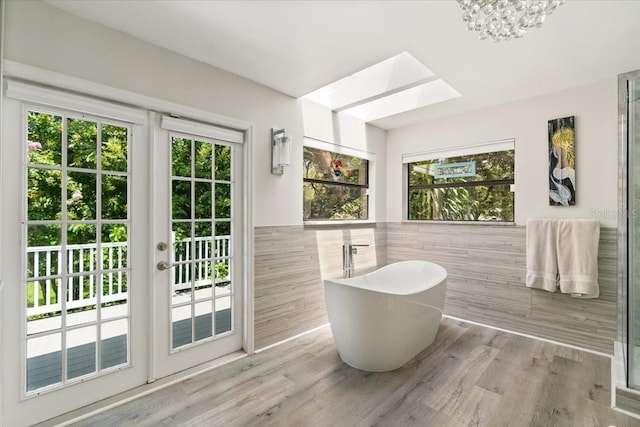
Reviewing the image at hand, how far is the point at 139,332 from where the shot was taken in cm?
215

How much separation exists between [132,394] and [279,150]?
217 cm

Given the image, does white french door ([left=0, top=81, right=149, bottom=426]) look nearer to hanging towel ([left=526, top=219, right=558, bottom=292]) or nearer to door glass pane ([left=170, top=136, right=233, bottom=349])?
door glass pane ([left=170, top=136, right=233, bottom=349])

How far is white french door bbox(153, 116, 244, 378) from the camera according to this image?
89.4 inches

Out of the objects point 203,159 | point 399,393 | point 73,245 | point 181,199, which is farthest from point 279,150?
point 399,393

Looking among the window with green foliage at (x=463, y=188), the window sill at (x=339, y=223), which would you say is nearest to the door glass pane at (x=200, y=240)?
the window sill at (x=339, y=223)

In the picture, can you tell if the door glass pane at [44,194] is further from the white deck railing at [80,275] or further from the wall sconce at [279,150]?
the wall sconce at [279,150]

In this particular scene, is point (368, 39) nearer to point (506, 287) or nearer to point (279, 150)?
point (279, 150)

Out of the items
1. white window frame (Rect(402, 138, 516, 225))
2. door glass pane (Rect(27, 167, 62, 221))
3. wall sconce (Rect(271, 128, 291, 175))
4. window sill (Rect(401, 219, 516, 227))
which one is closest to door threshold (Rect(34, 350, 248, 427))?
door glass pane (Rect(27, 167, 62, 221))

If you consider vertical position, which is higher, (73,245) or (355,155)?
(355,155)

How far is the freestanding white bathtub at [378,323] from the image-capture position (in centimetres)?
232

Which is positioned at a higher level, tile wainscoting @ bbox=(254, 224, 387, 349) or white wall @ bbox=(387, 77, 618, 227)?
white wall @ bbox=(387, 77, 618, 227)

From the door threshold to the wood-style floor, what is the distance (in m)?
0.05

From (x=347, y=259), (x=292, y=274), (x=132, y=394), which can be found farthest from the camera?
(x=347, y=259)

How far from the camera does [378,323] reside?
2.31 metres
